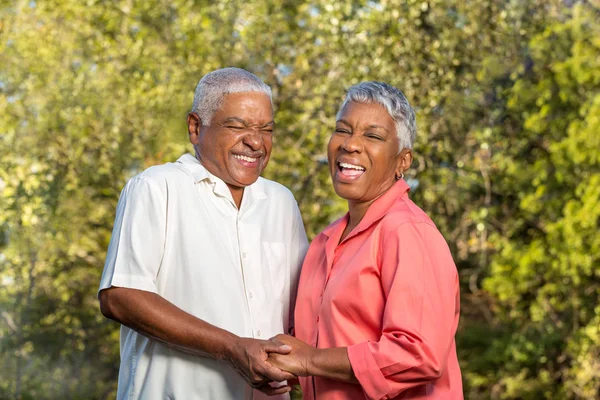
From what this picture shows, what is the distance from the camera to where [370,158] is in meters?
2.77

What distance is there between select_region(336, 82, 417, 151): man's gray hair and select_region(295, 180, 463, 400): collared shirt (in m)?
0.18

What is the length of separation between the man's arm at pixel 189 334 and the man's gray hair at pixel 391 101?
31.0 inches

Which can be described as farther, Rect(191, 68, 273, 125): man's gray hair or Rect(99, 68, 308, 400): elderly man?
Rect(191, 68, 273, 125): man's gray hair

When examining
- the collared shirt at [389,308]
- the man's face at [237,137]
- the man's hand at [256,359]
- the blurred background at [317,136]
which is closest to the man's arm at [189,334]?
the man's hand at [256,359]

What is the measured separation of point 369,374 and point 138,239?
851 millimetres

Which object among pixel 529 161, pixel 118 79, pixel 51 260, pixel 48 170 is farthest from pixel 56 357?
pixel 529 161

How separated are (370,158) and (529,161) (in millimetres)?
6084

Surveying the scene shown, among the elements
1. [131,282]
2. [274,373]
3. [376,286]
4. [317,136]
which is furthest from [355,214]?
[317,136]

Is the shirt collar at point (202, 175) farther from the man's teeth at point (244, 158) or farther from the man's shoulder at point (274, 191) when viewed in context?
the man's shoulder at point (274, 191)

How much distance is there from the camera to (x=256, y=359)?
2613 mm

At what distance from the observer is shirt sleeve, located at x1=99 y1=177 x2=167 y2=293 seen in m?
2.70

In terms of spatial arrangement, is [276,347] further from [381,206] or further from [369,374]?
[381,206]

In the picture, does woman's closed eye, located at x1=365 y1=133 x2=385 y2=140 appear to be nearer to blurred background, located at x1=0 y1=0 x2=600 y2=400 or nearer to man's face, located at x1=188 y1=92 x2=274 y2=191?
man's face, located at x1=188 y1=92 x2=274 y2=191

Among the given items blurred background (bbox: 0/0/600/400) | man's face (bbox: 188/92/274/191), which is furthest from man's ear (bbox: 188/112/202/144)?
blurred background (bbox: 0/0/600/400)
